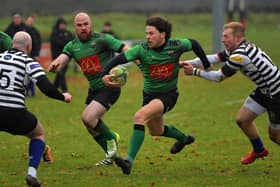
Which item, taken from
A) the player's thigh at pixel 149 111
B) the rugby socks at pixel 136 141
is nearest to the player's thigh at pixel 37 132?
the rugby socks at pixel 136 141

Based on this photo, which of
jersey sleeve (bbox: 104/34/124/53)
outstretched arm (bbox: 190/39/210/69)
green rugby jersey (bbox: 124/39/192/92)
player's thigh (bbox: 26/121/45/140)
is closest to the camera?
player's thigh (bbox: 26/121/45/140)

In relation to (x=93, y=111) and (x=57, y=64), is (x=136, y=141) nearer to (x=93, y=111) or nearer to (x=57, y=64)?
(x=93, y=111)

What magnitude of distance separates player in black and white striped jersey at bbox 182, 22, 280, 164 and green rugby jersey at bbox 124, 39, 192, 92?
0.25m

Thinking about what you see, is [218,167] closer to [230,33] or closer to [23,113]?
[230,33]

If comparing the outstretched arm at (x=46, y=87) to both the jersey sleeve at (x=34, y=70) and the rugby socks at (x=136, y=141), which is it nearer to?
the jersey sleeve at (x=34, y=70)

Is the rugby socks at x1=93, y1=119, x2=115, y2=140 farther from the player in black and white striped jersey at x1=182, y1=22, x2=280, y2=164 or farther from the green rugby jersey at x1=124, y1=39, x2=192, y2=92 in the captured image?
the player in black and white striped jersey at x1=182, y1=22, x2=280, y2=164

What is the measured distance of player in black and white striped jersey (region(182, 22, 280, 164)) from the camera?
10.9 metres

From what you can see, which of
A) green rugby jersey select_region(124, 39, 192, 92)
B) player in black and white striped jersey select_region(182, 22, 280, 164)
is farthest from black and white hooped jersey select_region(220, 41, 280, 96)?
green rugby jersey select_region(124, 39, 192, 92)

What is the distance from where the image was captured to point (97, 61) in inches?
477

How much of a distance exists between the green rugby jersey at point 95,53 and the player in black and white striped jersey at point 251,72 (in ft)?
4.60

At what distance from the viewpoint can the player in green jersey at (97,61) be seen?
12000mm

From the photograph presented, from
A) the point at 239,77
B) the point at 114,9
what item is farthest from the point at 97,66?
the point at 114,9

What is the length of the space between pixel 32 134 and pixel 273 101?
339 cm

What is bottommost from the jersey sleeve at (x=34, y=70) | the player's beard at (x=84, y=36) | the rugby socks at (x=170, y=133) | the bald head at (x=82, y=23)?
the rugby socks at (x=170, y=133)
